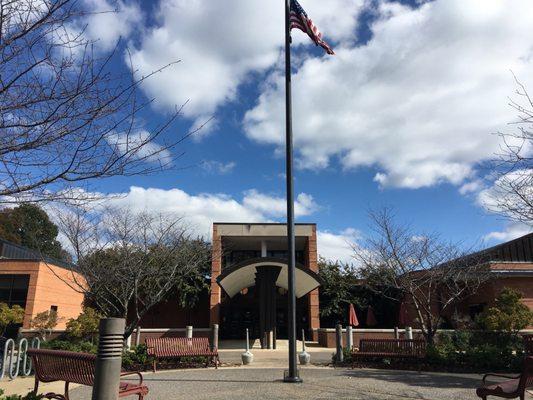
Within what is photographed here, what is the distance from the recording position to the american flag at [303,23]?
12.5 m

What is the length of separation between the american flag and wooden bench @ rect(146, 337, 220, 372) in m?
9.82

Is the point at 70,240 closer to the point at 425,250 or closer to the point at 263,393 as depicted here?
the point at 263,393

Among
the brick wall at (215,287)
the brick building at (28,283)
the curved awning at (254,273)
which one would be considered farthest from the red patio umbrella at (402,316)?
the brick building at (28,283)

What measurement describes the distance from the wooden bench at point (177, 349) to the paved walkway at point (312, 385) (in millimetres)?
865

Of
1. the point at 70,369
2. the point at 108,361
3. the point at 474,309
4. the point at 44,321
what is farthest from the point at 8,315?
the point at 474,309

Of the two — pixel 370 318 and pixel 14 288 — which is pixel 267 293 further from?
pixel 14 288

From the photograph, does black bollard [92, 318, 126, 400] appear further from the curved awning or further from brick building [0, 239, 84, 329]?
brick building [0, 239, 84, 329]

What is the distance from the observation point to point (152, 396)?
9.35 metres

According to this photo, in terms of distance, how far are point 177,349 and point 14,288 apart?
65.4 ft

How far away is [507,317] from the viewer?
63.1 ft

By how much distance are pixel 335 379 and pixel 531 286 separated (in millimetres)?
19234

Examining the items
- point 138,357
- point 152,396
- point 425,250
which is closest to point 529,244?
point 425,250

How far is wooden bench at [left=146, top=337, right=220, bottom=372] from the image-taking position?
1419 centimetres

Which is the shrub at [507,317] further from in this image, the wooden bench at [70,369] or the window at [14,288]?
the window at [14,288]
